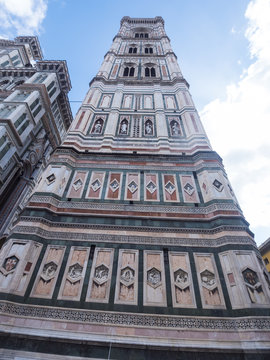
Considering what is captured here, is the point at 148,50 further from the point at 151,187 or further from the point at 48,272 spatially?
the point at 48,272

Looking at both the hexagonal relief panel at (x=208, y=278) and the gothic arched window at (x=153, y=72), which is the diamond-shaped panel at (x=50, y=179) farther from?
the gothic arched window at (x=153, y=72)

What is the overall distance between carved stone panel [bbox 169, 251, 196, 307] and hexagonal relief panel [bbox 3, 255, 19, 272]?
3065mm

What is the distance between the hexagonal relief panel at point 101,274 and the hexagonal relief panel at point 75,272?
33cm

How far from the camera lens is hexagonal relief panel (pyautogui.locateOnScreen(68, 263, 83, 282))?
4.46 m

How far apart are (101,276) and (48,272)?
1075 millimetres

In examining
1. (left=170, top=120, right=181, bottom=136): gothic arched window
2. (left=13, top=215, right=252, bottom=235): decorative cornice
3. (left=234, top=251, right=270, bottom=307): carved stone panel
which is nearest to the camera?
(left=234, top=251, right=270, bottom=307): carved stone panel

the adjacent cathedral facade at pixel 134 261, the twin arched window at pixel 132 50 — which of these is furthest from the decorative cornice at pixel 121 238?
the twin arched window at pixel 132 50

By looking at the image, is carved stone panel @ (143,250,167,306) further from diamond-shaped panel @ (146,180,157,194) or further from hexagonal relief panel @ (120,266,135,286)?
diamond-shaped panel @ (146,180,157,194)

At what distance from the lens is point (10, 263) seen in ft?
14.6

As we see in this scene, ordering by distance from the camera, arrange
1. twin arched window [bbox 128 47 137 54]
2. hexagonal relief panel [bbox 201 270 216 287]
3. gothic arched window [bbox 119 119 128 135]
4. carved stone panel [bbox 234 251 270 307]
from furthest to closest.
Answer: twin arched window [bbox 128 47 137 54] < gothic arched window [bbox 119 119 128 135] < hexagonal relief panel [bbox 201 270 216 287] < carved stone panel [bbox 234 251 270 307]

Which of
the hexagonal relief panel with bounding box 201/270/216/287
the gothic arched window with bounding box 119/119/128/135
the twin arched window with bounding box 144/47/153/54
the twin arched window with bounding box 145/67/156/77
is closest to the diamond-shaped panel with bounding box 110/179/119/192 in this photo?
the gothic arched window with bounding box 119/119/128/135

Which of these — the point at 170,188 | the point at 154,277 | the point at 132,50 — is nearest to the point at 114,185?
the point at 170,188

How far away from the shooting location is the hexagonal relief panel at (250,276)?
4.16 metres

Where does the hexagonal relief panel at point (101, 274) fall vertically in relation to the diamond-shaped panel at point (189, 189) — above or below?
below
